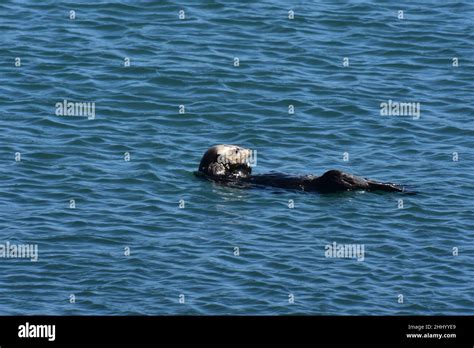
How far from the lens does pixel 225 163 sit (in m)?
18.5

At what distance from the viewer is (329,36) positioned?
2611cm

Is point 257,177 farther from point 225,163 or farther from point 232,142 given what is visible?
point 232,142

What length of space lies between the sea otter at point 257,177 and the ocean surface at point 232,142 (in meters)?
0.14

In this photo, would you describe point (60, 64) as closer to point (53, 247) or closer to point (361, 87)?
point (361, 87)

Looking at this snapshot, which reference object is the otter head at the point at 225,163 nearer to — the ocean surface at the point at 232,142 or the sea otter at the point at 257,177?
the sea otter at the point at 257,177

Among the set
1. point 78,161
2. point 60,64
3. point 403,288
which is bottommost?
point 403,288

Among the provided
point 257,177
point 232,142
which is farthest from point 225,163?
point 232,142

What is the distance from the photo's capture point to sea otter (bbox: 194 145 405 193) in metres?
17.6

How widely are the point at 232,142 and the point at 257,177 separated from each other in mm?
2212

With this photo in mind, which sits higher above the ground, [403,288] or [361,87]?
[361,87]

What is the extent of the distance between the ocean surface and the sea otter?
0.14 metres

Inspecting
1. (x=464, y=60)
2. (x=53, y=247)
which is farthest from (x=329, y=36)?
(x=53, y=247)

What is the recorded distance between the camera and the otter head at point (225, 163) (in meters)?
18.5

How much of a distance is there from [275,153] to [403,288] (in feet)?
19.4
